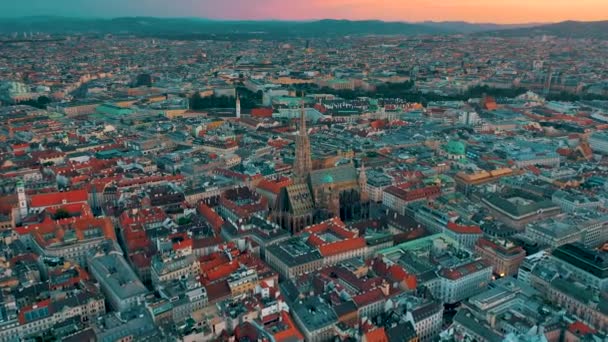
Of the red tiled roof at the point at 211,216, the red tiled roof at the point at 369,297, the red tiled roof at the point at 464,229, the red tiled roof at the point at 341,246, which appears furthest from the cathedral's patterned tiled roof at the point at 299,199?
the red tiled roof at the point at 369,297

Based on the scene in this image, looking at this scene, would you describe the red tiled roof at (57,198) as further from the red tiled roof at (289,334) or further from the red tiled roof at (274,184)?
the red tiled roof at (289,334)

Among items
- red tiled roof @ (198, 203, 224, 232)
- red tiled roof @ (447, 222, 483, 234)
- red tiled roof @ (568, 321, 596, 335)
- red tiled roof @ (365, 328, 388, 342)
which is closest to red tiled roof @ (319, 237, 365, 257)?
red tiled roof @ (447, 222, 483, 234)

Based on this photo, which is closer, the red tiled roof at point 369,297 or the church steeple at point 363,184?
the red tiled roof at point 369,297

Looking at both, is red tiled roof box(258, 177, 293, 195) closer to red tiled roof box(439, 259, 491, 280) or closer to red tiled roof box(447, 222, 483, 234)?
red tiled roof box(447, 222, 483, 234)

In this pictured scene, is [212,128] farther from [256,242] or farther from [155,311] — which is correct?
[155,311]

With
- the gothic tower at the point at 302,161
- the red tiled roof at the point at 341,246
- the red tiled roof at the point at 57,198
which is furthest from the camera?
the gothic tower at the point at 302,161

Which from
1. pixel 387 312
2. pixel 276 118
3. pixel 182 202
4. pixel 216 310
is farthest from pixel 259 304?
pixel 276 118

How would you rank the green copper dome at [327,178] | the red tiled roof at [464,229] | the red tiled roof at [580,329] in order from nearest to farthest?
the red tiled roof at [580,329]
the red tiled roof at [464,229]
the green copper dome at [327,178]

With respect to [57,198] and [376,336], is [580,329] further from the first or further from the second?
[57,198]

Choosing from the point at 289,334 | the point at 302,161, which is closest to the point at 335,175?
the point at 302,161
